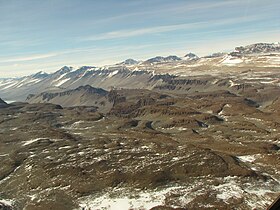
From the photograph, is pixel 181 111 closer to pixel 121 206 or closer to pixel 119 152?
pixel 119 152

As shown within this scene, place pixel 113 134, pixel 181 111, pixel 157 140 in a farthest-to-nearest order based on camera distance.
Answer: pixel 181 111 < pixel 113 134 < pixel 157 140

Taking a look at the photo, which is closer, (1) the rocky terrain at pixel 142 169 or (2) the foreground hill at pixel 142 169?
(1) the rocky terrain at pixel 142 169

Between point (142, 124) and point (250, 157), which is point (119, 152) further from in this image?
point (142, 124)

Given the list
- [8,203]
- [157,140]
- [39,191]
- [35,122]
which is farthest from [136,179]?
[35,122]

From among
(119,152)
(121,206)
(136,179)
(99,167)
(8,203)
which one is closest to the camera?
(121,206)

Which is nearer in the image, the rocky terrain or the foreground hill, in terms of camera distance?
the rocky terrain

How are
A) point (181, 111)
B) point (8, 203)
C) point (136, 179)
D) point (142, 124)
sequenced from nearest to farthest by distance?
point (8, 203), point (136, 179), point (142, 124), point (181, 111)

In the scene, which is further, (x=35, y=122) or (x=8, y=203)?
(x=35, y=122)

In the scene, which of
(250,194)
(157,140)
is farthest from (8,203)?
(157,140)

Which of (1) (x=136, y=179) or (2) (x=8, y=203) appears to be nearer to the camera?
(2) (x=8, y=203)

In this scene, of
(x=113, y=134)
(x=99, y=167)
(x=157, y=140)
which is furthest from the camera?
(x=113, y=134)
